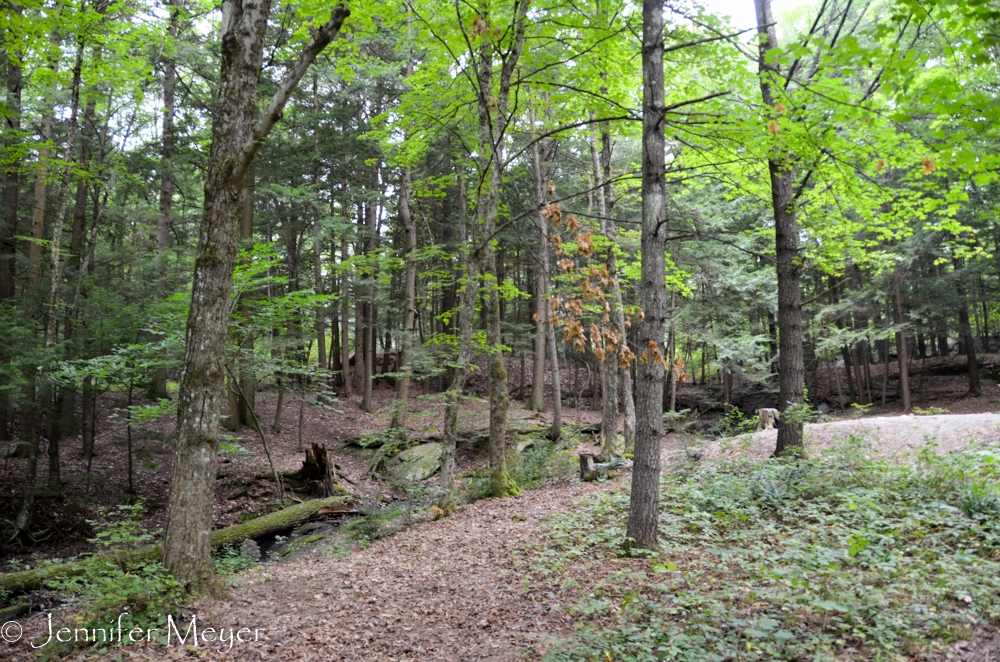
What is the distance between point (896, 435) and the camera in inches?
361

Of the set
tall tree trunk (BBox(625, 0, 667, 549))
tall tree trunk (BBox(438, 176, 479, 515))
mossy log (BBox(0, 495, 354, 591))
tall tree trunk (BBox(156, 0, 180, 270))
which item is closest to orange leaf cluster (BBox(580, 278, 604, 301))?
tall tree trunk (BBox(625, 0, 667, 549))

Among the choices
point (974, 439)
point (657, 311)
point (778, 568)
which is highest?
point (657, 311)

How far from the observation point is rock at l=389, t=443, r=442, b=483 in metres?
13.3

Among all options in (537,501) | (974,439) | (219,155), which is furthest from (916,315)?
(219,155)

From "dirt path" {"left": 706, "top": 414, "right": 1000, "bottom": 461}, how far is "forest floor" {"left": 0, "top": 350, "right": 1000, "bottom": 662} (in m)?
0.04

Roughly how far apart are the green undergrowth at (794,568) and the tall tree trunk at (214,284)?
323 cm

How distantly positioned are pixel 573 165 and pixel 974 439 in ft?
50.0

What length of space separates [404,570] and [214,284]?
3.83m

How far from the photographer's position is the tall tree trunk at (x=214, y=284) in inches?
193

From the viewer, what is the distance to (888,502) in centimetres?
578

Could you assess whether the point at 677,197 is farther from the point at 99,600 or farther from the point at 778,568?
the point at 99,600
